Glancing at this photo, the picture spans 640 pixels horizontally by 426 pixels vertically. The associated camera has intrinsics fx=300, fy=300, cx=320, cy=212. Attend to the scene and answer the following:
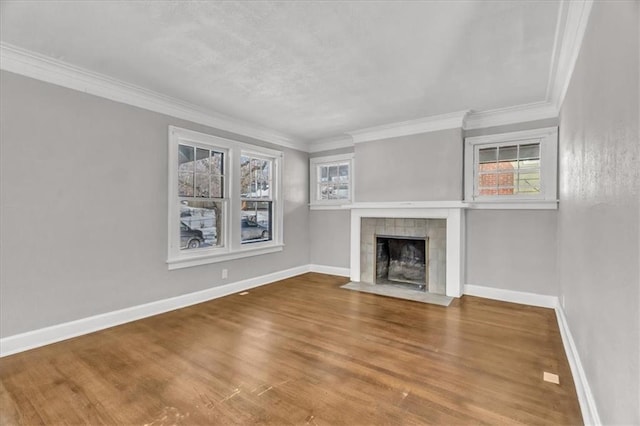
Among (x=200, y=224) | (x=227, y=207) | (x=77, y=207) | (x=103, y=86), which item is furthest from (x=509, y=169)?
(x=77, y=207)

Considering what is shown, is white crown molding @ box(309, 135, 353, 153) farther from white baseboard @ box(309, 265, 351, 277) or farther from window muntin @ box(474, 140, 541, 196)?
white baseboard @ box(309, 265, 351, 277)

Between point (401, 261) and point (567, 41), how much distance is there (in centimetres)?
365

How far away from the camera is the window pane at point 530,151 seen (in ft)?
13.2

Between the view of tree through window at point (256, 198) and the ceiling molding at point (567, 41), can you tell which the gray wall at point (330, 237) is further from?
the ceiling molding at point (567, 41)

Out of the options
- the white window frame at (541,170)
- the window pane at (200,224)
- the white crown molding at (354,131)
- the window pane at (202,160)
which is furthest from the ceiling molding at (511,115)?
the window pane at (200,224)

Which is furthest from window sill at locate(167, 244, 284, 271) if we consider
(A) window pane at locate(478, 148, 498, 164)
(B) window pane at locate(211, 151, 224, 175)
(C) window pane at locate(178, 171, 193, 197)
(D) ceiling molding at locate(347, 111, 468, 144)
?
(A) window pane at locate(478, 148, 498, 164)

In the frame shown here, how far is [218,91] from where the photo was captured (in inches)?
135

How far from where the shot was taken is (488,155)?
4.34m

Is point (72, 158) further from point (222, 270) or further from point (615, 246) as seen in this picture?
point (615, 246)

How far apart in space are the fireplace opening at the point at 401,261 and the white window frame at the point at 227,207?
5.88 feet

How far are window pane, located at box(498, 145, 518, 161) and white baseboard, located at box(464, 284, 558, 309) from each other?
183 cm

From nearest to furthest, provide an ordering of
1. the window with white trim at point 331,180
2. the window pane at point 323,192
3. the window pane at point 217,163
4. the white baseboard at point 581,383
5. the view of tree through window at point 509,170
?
the white baseboard at point 581,383 < the view of tree through window at point 509,170 < the window pane at point 217,163 < the window with white trim at point 331,180 < the window pane at point 323,192

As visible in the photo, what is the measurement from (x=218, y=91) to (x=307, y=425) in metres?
3.32

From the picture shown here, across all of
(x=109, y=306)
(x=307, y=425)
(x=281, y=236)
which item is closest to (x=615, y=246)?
(x=307, y=425)
